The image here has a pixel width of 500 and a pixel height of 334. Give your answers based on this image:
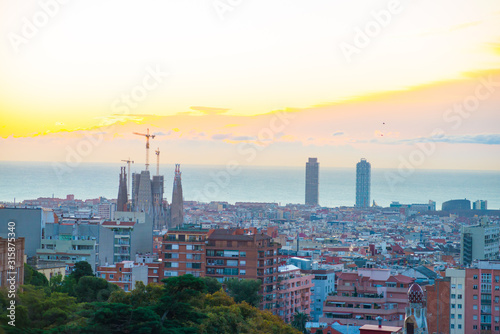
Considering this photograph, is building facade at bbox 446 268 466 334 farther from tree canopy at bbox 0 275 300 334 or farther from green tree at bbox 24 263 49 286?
green tree at bbox 24 263 49 286

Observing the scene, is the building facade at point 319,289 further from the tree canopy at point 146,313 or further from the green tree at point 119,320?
the green tree at point 119,320

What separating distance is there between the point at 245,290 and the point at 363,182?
173m

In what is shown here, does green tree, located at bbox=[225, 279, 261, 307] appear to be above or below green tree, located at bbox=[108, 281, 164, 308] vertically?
below

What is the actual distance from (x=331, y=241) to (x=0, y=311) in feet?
227

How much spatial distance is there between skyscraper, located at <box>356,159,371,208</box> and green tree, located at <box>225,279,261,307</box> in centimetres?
16940

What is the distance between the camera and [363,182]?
199m

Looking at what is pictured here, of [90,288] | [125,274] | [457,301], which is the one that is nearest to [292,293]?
[457,301]

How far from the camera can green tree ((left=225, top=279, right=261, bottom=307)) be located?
2778 cm

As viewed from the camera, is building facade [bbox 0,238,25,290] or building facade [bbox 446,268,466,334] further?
building facade [bbox 446,268,466,334]

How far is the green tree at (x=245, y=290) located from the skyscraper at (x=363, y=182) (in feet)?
556

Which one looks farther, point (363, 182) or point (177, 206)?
point (363, 182)

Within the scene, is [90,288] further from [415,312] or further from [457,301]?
[457,301]

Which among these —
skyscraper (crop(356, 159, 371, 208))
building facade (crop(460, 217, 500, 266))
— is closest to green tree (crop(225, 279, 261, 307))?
building facade (crop(460, 217, 500, 266))

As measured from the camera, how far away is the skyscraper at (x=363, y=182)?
197m
